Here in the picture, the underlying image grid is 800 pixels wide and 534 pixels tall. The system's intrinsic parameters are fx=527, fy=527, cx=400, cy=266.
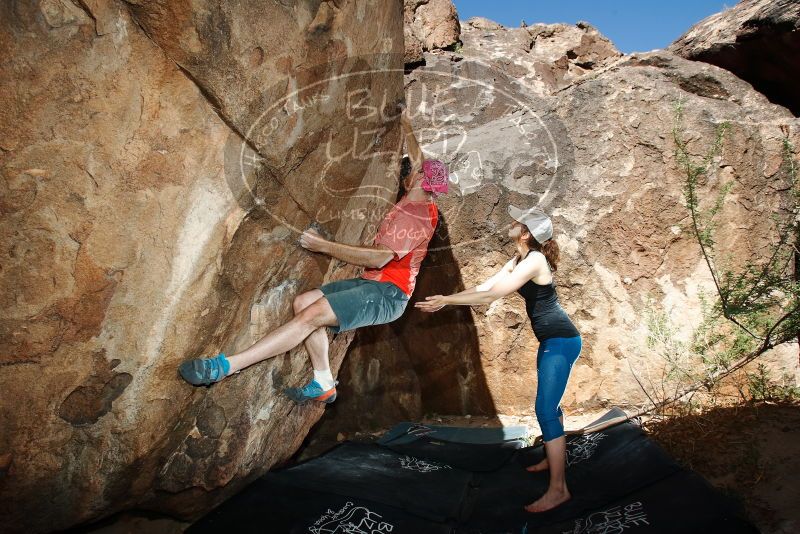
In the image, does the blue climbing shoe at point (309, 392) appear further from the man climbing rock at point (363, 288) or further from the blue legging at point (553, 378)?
the blue legging at point (553, 378)

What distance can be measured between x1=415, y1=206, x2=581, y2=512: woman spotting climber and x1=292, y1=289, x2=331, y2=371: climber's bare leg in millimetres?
640

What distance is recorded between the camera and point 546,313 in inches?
127

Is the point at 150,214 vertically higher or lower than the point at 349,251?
higher

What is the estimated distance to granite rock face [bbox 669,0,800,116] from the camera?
7.00 metres

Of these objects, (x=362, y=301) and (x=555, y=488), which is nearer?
(x=555, y=488)

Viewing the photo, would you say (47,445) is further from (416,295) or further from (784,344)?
(784,344)

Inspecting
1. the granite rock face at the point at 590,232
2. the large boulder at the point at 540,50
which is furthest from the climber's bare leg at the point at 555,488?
the large boulder at the point at 540,50

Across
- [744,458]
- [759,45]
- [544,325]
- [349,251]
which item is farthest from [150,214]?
[759,45]

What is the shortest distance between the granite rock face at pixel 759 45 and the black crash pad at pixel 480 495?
630cm

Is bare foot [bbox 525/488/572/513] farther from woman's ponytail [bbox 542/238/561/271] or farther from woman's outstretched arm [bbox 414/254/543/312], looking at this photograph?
woman's ponytail [bbox 542/238/561/271]

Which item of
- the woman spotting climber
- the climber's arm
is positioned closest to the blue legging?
the woman spotting climber

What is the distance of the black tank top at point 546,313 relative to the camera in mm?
3166

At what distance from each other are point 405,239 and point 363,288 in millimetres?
415

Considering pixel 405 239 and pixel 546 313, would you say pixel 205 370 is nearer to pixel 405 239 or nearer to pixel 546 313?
pixel 405 239
